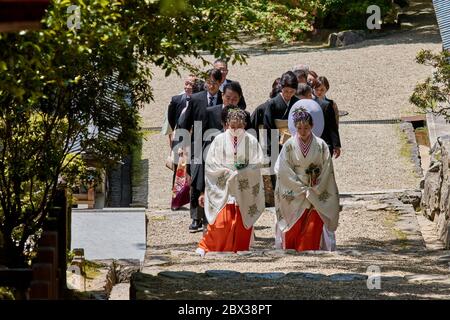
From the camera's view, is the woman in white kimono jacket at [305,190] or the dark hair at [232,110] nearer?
the woman in white kimono jacket at [305,190]

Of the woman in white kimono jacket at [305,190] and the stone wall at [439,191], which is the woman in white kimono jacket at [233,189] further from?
the stone wall at [439,191]

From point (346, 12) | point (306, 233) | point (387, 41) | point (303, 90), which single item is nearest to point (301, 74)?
point (303, 90)

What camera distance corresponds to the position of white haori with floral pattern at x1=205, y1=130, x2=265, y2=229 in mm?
13734

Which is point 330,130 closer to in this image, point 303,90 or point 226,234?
point 303,90

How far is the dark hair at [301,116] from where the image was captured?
13.5 meters

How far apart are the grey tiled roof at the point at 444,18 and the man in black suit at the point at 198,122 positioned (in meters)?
10.5

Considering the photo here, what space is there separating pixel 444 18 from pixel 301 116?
48.6ft

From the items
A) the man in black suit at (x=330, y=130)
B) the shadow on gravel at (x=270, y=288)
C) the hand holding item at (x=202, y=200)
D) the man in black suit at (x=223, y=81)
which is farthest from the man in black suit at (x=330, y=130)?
the shadow on gravel at (x=270, y=288)

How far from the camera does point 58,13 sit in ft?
27.3

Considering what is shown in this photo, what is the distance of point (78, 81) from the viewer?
10.4 m

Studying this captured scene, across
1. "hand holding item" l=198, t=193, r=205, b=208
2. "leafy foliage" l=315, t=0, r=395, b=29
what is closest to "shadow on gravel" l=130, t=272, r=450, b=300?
"hand holding item" l=198, t=193, r=205, b=208

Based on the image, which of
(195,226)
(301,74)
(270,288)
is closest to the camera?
(270,288)
